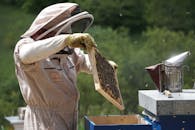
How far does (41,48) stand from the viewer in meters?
2.65

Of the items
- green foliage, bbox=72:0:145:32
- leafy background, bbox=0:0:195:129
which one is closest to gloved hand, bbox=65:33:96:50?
leafy background, bbox=0:0:195:129

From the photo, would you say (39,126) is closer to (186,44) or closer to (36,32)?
(36,32)

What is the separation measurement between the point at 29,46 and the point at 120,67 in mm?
4387

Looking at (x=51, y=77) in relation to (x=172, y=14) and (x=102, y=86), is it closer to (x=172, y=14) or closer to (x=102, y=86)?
(x=102, y=86)

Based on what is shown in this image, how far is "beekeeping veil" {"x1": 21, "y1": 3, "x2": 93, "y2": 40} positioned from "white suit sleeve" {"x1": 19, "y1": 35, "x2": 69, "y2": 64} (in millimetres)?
168

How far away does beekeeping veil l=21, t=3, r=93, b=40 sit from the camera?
9.37 ft

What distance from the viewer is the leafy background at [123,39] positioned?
20.8 feet

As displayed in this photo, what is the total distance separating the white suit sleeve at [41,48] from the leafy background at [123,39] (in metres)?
2.08

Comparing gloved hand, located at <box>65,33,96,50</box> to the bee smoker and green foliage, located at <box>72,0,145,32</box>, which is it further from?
green foliage, located at <box>72,0,145,32</box>

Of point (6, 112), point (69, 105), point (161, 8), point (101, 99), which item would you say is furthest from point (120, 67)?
point (69, 105)

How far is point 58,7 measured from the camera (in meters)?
2.93

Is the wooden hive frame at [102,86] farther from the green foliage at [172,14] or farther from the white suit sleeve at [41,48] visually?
the green foliage at [172,14]

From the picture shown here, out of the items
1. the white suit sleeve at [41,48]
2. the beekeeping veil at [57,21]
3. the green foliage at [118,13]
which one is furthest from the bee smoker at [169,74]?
the green foliage at [118,13]

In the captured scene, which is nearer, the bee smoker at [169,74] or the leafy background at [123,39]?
the bee smoker at [169,74]
